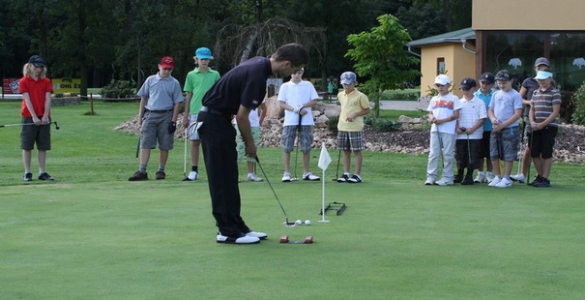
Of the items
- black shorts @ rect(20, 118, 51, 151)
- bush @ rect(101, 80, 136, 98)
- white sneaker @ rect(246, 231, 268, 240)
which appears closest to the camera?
white sneaker @ rect(246, 231, 268, 240)

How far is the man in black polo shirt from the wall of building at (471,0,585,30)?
1924 centimetres

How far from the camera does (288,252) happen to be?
23.3ft

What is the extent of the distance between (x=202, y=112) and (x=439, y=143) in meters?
5.55

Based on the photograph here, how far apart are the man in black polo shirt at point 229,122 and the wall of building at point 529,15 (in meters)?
19.2

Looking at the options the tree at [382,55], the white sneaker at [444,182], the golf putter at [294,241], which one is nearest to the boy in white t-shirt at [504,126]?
the white sneaker at [444,182]

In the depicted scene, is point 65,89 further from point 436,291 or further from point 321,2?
point 436,291

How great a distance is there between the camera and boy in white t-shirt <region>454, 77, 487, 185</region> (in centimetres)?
1265

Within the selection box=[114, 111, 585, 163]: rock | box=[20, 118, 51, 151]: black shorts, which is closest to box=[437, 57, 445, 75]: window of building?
box=[114, 111, 585, 163]: rock

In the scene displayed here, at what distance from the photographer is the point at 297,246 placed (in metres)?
7.38

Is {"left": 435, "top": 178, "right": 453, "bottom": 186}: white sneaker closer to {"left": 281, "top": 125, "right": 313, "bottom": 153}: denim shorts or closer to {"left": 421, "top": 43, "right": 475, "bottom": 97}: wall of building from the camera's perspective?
{"left": 281, "top": 125, "right": 313, "bottom": 153}: denim shorts

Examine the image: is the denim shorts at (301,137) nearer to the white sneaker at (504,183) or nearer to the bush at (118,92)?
the white sneaker at (504,183)

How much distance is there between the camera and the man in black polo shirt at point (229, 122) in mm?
7430

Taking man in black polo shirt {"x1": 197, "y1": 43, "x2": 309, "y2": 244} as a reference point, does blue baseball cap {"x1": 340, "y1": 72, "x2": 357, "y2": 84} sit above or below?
above

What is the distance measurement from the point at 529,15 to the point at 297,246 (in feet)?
65.4
